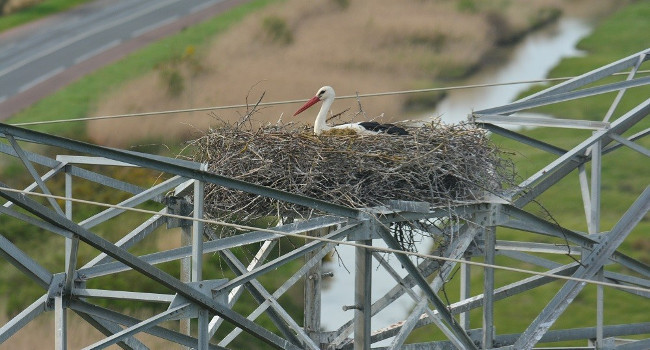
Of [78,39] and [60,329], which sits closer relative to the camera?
[60,329]

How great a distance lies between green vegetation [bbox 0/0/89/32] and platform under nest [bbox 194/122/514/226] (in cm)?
2836

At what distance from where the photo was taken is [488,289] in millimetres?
15312

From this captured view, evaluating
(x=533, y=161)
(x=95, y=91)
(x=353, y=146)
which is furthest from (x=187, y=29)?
(x=353, y=146)

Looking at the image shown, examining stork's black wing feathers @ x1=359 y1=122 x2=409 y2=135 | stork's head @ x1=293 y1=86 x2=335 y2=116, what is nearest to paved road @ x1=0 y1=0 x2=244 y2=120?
stork's head @ x1=293 y1=86 x2=335 y2=116

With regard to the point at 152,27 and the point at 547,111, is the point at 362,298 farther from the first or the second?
the point at 152,27

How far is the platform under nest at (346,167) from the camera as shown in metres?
14.6

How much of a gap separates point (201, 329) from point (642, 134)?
7254 mm

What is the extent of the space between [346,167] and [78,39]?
2827 cm

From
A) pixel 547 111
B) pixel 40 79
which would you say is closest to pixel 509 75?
pixel 547 111

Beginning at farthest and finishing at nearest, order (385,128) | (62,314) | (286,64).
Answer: (286,64), (385,128), (62,314)

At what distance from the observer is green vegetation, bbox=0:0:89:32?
4297 cm

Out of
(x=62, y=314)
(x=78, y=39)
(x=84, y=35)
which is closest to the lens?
(x=62, y=314)

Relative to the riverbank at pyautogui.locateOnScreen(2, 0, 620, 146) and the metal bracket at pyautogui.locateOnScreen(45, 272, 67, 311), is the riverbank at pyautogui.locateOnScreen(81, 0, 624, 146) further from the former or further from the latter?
the metal bracket at pyautogui.locateOnScreen(45, 272, 67, 311)

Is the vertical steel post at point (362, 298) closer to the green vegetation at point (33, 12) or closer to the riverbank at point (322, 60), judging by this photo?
the riverbank at point (322, 60)
